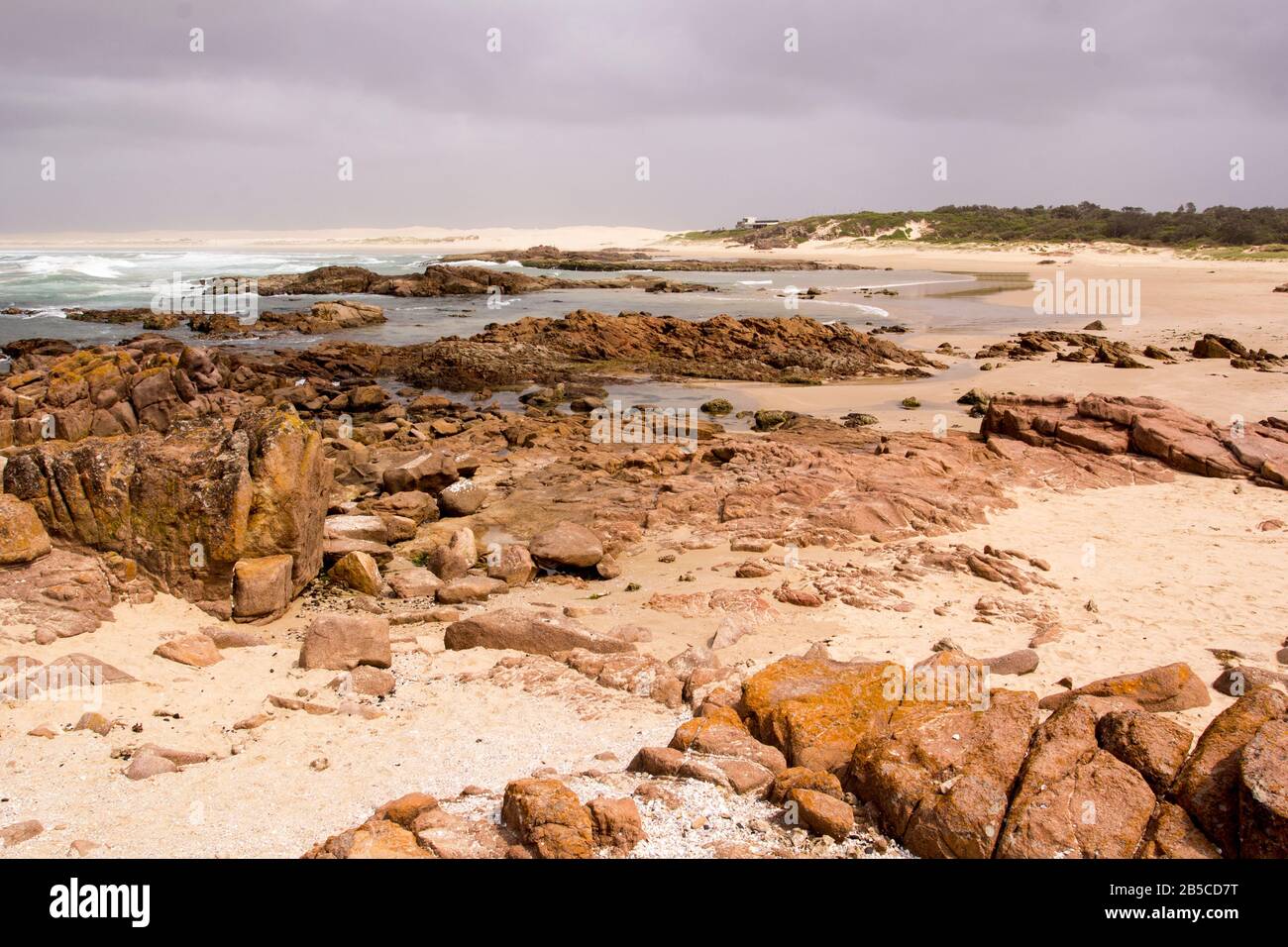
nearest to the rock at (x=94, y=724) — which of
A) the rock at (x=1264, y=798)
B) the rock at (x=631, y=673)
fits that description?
the rock at (x=631, y=673)

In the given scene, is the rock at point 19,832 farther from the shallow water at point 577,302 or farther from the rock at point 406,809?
the shallow water at point 577,302

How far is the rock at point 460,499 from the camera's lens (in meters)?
11.2

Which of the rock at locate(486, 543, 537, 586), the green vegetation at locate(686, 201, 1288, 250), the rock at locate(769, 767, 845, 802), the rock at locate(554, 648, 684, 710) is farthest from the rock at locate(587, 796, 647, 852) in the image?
the green vegetation at locate(686, 201, 1288, 250)

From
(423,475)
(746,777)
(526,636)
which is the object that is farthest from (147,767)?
(423,475)

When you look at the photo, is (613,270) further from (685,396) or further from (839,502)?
(839,502)

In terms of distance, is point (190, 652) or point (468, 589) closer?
point (190, 652)

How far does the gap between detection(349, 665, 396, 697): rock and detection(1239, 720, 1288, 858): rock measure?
203 inches

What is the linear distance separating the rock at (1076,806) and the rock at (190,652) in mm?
5662

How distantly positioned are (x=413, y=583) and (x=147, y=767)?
3669 millimetres

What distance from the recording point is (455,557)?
8.88m

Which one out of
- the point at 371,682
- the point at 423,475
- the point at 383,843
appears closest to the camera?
the point at 383,843

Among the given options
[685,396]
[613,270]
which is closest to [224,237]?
[613,270]

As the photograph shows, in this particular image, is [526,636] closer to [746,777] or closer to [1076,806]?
[746,777]

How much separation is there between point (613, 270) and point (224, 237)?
5634 inches
